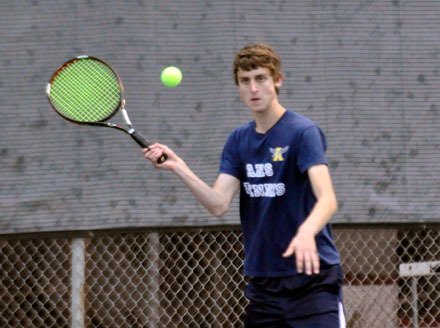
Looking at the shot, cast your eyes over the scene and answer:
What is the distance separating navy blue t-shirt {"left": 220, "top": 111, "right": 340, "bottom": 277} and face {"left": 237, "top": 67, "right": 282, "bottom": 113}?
0.09 metres

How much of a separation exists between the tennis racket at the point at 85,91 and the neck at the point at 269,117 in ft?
2.88

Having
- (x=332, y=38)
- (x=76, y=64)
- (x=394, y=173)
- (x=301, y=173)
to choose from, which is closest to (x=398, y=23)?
(x=332, y=38)

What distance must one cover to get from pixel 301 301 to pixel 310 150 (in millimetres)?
552

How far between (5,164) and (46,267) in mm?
655

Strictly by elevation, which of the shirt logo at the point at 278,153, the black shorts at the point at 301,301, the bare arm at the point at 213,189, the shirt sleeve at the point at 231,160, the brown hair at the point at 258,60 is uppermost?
the brown hair at the point at 258,60

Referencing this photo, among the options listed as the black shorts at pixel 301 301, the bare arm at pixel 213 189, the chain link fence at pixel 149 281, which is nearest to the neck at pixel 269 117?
the bare arm at pixel 213 189

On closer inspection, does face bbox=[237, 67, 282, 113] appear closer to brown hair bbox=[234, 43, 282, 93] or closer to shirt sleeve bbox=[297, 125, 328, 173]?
brown hair bbox=[234, 43, 282, 93]

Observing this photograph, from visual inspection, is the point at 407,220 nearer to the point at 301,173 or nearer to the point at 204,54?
the point at 204,54

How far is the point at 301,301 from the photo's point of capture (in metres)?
3.90

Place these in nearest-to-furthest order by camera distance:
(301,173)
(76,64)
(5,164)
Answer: (301,173)
(76,64)
(5,164)

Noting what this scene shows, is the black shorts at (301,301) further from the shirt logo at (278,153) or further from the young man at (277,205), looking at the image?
the shirt logo at (278,153)

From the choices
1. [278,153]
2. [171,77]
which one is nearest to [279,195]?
[278,153]

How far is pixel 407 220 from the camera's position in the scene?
6020mm

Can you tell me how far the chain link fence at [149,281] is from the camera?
5977 millimetres
